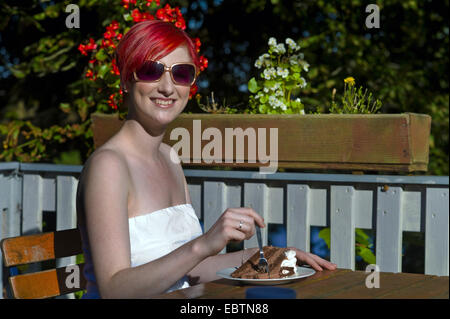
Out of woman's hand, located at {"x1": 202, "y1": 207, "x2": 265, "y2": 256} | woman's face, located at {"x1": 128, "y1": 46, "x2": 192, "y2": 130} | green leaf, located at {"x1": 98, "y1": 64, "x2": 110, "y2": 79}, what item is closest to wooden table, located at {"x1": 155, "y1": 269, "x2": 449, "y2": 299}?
woman's hand, located at {"x1": 202, "y1": 207, "x2": 265, "y2": 256}

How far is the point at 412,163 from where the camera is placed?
2.85 metres

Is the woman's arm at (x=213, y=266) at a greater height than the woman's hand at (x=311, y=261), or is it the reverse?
the woman's hand at (x=311, y=261)

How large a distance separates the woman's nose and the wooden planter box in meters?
1.00

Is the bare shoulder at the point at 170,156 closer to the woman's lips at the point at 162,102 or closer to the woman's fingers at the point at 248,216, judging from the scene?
the woman's lips at the point at 162,102

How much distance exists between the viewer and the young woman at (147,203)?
1823 millimetres

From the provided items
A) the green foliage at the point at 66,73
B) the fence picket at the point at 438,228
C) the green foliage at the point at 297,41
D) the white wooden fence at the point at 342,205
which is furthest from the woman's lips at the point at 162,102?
the green foliage at the point at 297,41

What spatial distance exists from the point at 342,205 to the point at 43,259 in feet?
4.67

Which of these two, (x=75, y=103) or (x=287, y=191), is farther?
(x=75, y=103)

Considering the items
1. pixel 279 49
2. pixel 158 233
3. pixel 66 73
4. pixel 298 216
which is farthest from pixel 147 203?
pixel 66 73

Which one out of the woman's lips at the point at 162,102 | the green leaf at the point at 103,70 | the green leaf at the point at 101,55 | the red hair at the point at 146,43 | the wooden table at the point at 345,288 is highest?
the green leaf at the point at 101,55
